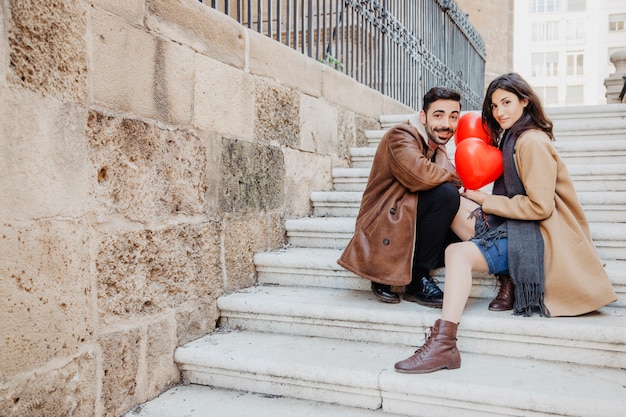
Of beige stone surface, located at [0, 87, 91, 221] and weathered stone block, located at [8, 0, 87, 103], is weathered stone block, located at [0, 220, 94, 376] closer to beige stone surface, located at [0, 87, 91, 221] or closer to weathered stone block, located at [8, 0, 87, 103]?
beige stone surface, located at [0, 87, 91, 221]

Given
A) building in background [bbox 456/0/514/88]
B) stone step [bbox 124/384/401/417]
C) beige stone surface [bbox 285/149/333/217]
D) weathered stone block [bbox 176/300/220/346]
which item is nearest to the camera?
stone step [bbox 124/384/401/417]

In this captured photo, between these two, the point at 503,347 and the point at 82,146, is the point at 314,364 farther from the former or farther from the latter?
the point at 82,146

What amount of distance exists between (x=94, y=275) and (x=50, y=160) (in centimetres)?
50

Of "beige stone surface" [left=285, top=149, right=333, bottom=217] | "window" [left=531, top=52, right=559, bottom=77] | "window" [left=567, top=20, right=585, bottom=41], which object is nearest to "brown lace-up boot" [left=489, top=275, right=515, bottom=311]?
"beige stone surface" [left=285, top=149, right=333, bottom=217]

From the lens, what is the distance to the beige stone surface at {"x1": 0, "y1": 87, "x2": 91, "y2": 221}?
5.77 feet

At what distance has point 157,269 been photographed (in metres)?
2.48

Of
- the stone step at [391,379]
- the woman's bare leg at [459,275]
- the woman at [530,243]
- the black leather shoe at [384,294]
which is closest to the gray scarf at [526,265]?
the woman at [530,243]

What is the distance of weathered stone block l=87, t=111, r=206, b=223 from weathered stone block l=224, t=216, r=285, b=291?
363 mm

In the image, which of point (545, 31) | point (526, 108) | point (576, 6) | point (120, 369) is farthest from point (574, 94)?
point (120, 369)

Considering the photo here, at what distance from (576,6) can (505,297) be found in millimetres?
52640

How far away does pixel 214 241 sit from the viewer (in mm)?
2908

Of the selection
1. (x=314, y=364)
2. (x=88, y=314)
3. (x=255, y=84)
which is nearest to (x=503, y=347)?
(x=314, y=364)

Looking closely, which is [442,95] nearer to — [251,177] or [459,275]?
[459,275]

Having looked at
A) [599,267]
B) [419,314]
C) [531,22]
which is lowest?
[419,314]
